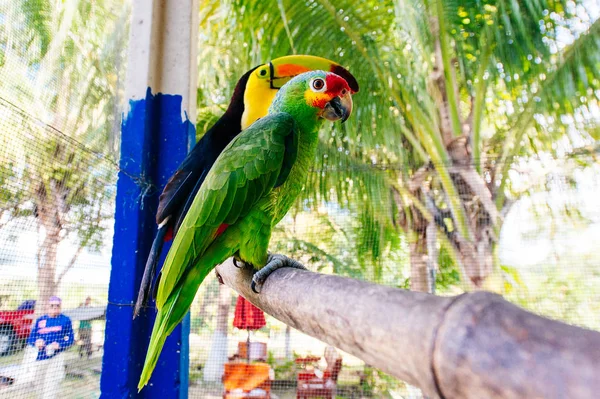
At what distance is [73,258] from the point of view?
816 mm

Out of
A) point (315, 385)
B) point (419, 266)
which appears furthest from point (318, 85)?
point (315, 385)

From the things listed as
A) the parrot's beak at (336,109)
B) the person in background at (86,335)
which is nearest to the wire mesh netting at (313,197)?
the person in background at (86,335)

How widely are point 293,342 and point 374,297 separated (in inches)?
88.8

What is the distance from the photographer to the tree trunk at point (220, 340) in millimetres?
2307

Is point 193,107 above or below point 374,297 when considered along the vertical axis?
above

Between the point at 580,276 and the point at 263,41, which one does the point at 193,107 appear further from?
the point at 580,276

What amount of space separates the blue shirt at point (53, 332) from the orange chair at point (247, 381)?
73.0 inches

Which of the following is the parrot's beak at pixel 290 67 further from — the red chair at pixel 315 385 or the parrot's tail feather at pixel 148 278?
the red chair at pixel 315 385

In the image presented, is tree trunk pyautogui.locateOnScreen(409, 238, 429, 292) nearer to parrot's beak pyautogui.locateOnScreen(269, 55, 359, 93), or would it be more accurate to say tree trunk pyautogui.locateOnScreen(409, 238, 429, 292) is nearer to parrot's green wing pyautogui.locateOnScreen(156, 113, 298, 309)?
parrot's beak pyautogui.locateOnScreen(269, 55, 359, 93)

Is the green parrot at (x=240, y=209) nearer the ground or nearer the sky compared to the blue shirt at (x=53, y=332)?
nearer the sky

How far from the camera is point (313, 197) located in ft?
7.06

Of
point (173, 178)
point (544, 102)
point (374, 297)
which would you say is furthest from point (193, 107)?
point (544, 102)

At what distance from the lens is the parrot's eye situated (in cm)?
95

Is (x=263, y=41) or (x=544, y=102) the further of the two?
(x=263, y=41)
